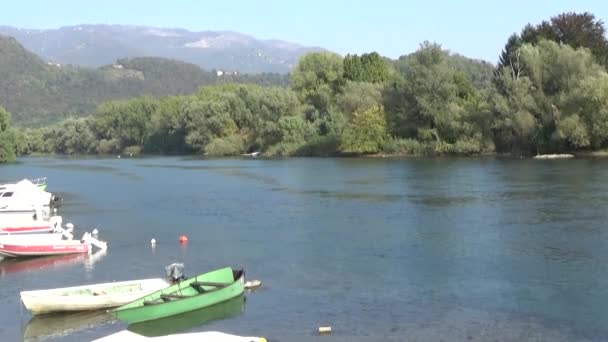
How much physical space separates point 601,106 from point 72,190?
2188 inches

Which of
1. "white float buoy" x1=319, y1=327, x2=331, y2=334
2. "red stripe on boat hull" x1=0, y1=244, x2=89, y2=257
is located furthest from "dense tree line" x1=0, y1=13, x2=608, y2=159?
"white float buoy" x1=319, y1=327, x2=331, y2=334

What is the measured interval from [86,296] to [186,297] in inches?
132

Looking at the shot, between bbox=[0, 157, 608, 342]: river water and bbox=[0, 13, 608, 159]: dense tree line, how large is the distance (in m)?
24.8

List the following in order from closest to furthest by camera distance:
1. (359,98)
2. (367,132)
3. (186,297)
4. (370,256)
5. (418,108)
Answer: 1. (186,297)
2. (370,256)
3. (418,108)
4. (367,132)
5. (359,98)

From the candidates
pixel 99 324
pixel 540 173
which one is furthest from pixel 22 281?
pixel 540 173

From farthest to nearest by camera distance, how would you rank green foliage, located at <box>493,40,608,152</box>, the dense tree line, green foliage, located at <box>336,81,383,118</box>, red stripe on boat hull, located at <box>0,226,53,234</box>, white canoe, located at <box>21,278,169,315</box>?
green foliage, located at <box>336,81,383,118</box>
the dense tree line
green foliage, located at <box>493,40,608,152</box>
red stripe on boat hull, located at <box>0,226,53,234</box>
white canoe, located at <box>21,278,169,315</box>

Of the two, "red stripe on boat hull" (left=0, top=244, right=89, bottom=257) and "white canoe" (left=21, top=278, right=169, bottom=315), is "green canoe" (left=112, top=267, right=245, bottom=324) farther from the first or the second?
"red stripe on boat hull" (left=0, top=244, right=89, bottom=257)

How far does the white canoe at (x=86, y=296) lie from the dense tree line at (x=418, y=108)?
229 feet

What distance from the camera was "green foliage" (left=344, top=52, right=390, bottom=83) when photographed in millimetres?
126012

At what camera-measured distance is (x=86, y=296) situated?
80.3 ft

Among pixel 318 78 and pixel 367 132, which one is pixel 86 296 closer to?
pixel 367 132

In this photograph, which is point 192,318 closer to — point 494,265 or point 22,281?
point 22,281

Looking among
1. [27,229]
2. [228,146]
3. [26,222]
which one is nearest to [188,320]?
[27,229]

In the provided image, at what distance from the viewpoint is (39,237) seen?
3509 centimetres
